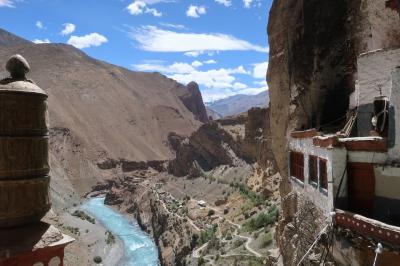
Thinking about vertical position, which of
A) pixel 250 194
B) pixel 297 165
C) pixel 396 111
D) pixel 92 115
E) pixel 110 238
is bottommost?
pixel 110 238

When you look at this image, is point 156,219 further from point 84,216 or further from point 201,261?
point 201,261

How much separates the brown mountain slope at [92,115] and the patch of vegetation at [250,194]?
3216 centimetres

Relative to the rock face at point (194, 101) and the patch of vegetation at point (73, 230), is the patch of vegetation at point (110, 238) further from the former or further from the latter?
the rock face at point (194, 101)

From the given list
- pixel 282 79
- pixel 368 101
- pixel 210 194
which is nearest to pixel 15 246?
pixel 368 101

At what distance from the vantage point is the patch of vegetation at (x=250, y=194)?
4303cm

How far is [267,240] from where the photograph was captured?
29.7 meters

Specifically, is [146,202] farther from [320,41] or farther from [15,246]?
Answer: [15,246]

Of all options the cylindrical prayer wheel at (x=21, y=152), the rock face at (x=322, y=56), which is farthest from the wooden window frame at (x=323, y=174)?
the cylindrical prayer wheel at (x=21, y=152)

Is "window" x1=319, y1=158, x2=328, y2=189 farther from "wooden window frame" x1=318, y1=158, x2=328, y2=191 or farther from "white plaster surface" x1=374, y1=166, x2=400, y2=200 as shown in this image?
"white plaster surface" x1=374, y1=166, x2=400, y2=200

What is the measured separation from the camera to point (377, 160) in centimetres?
971

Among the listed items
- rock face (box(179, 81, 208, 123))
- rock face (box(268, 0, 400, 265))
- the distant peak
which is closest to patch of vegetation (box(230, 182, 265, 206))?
rock face (box(268, 0, 400, 265))

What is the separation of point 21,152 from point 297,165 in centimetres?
1189

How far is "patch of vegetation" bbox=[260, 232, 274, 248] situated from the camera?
96.4ft

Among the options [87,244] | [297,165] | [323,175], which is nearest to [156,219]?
[87,244]
